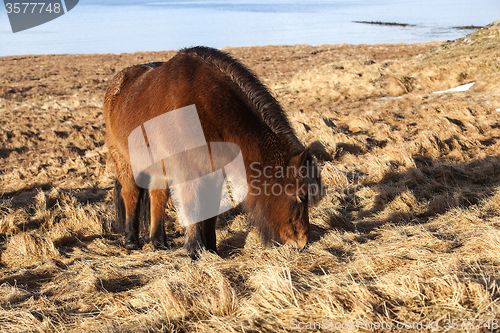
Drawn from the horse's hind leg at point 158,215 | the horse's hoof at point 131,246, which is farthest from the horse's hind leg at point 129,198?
the horse's hind leg at point 158,215

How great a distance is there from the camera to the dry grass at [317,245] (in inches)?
80.3

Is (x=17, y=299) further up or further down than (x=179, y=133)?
further down

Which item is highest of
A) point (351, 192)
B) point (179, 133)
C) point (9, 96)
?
point (9, 96)

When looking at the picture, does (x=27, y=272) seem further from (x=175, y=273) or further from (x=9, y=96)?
(x=9, y=96)

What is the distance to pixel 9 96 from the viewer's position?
717 inches

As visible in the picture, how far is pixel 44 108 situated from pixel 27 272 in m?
14.7

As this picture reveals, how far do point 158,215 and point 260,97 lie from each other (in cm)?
184

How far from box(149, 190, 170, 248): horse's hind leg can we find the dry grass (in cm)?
22

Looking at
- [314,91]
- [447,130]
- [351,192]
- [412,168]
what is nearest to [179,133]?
[351,192]

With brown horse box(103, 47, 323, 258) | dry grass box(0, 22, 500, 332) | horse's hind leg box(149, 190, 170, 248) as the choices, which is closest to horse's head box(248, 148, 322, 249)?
brown horse box(103, 47, 323, 258)

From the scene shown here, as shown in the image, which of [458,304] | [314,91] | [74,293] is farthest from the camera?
[314,91]

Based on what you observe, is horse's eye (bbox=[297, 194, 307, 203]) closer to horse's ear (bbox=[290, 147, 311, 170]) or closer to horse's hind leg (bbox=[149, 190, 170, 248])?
A: horse's ear (bbox=[290, 147, 311, 170])

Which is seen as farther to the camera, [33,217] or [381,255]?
[33,217]

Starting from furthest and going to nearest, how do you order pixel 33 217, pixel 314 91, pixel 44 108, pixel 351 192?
pixel 44 108, pixel 314 91, pixel 351 192, pixel 33 217
